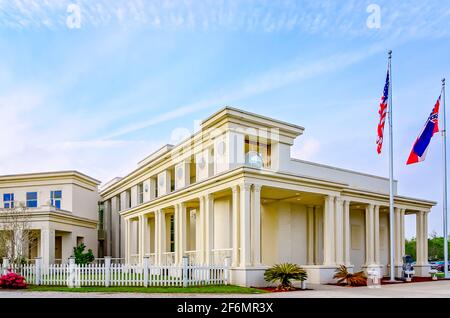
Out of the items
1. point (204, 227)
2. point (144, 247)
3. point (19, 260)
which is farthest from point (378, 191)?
point (19, 260)

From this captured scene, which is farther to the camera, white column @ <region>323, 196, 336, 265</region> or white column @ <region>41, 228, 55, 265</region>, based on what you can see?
white column @ <region>41, 228, 55, 265</region>

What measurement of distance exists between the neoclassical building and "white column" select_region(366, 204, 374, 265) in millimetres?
60

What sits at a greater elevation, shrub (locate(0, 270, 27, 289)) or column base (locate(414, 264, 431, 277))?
shrub (locate(0, 270, 27, 289))

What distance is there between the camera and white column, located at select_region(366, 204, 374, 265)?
3019 cm

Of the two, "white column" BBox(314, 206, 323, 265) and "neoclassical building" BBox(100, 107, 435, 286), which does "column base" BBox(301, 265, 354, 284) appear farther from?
"white column" BBox(314, 206, 323, 265)

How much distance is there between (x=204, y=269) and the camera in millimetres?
22484

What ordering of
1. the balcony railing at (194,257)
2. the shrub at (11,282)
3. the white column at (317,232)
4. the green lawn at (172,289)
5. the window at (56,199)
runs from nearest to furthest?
the green lawn at (172,289) < the shrub at (11,282) < the balcony railing at (194,257) < the white column at (317,232) < the window at (56,199)

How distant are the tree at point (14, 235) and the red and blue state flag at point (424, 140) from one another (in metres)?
24.0

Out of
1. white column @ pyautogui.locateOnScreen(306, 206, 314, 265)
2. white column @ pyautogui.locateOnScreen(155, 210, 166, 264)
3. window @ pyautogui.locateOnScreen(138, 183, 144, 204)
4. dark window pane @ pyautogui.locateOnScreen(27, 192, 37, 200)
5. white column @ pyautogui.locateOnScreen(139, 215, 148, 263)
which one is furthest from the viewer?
dark window pane @ pyautogui.locateOnScreen(27, 192, 37, 200)

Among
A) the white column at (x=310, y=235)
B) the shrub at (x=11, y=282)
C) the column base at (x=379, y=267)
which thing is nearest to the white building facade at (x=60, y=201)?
the shrub at (x=11, y=282)

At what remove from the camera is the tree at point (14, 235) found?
32.5m

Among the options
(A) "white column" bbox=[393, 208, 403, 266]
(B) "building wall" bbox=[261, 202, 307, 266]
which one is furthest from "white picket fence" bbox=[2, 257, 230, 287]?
(A) "white column" bbox=[393, 208, 403, 266]

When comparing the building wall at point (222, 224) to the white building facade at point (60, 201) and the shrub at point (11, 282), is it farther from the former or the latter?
the white building facade at point (60, 201)

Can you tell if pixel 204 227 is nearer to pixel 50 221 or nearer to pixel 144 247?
pixel 144 247
